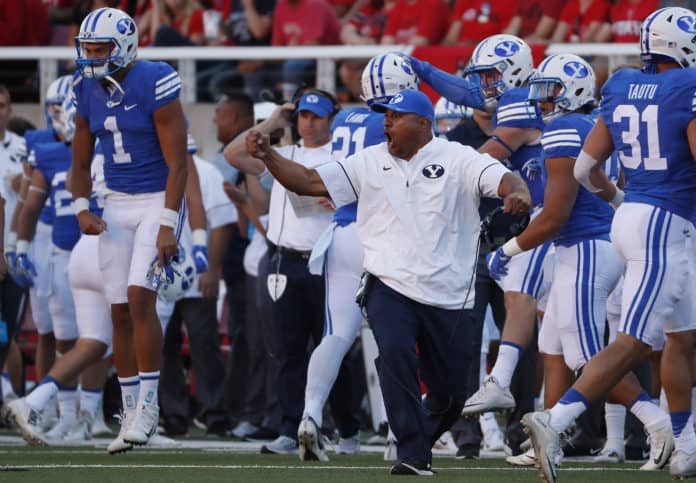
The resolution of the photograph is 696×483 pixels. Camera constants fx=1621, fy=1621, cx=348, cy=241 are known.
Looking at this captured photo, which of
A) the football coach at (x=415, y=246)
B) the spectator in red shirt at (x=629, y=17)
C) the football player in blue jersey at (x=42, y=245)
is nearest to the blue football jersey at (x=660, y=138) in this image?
the football coach at (x=415, y=246)

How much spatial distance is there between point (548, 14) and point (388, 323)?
706cm

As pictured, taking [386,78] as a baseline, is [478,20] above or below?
above

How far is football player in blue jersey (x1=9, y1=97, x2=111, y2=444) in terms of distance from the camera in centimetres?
994

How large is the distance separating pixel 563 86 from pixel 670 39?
128cm

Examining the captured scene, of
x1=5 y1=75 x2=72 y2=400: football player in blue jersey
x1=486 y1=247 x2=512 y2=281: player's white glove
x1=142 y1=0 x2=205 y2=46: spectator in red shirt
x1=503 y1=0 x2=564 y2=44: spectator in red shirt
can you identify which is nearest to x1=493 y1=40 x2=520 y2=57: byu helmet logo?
x1=486 y1=247 x2=512 y2=281: player's white glove

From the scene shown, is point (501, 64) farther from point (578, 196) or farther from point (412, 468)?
point (412, 468)

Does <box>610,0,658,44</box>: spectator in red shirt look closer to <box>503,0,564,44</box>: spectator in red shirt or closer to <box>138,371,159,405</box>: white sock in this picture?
<box>503,0,564,44</box>: spectator in red shirt

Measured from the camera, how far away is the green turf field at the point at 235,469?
7145mm

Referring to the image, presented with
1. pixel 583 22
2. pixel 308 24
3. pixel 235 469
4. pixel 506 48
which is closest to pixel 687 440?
pixel 235 469

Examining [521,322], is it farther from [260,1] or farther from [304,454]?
[260,1]

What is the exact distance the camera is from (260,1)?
15.5m

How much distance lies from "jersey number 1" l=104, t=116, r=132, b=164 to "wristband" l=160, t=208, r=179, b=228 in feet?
1.29

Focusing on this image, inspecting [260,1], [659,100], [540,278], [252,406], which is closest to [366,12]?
[260,1]

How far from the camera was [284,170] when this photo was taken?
7.41 m
